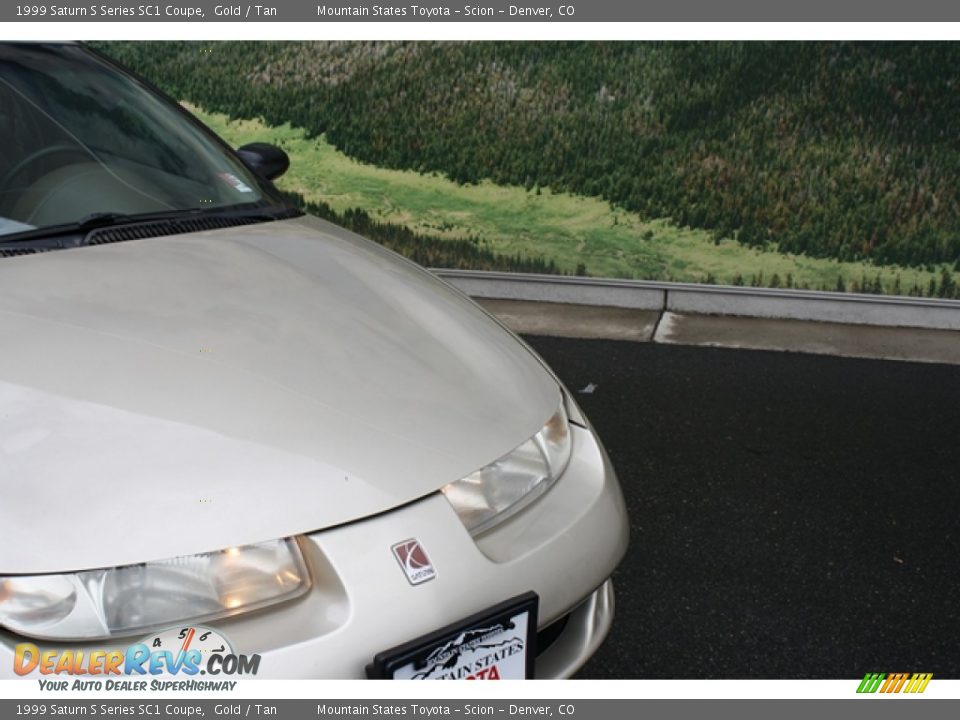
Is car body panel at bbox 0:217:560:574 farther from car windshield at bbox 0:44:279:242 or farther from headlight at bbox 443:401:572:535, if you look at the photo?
car windshield at bbox 0:44:279:242

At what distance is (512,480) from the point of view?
6.13ft

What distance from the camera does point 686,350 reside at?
5.06 meters

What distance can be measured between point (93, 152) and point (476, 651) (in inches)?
66.6

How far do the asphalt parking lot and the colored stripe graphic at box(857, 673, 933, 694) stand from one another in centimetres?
6

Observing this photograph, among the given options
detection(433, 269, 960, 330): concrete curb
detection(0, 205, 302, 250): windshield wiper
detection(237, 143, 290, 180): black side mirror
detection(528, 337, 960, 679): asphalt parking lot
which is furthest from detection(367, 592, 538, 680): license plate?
detection(433, 269, 960, 330): concrete curb

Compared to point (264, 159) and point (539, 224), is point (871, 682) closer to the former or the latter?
point (264, 159)

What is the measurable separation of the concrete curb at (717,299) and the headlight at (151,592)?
13.5 ft

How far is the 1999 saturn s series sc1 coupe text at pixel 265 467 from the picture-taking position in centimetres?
147

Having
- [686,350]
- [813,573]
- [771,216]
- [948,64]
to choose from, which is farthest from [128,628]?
[948,64]

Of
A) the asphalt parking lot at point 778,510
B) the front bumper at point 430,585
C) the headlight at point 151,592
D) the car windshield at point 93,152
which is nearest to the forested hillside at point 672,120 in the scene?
the asphalt parking lot at point 778,510

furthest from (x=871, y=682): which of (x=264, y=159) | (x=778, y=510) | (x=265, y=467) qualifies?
(x=264, y=159)

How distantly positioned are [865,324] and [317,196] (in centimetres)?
337

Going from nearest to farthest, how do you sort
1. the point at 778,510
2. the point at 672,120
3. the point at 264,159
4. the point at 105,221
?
the point at 105,221 → the point at 264,159 → the point at 778,510 → the point at 672,120

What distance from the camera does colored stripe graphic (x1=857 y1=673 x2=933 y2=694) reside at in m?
2.31
